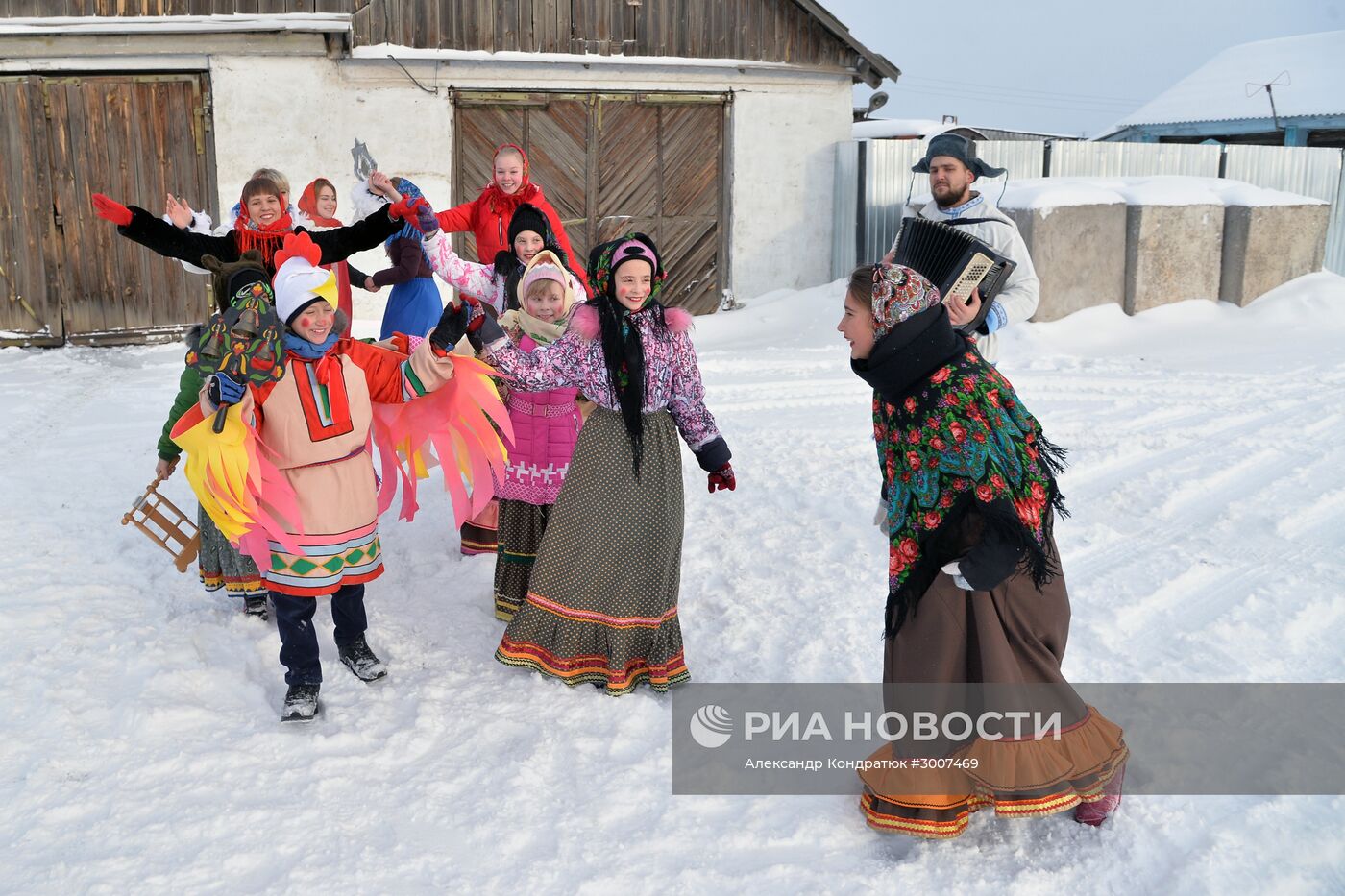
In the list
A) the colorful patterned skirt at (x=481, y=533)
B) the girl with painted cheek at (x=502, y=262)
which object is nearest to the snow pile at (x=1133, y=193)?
the girl with painted cheek at (x=502, y=262)

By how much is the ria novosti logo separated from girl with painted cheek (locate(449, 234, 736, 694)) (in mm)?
186

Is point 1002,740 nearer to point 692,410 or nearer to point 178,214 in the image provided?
point 692,410

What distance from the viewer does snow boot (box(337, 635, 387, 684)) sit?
3.92 m

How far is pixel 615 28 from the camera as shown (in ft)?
35.3

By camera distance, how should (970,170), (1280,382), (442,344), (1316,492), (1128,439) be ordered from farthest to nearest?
(1280,382) → (1128,439) → (1316,492) → (970,170) → (442,344)

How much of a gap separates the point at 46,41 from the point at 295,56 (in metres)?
2.03

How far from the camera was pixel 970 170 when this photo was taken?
4.23 meters

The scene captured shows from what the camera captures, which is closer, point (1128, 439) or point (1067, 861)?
point (1067, 861)

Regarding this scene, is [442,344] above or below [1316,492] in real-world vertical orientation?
above

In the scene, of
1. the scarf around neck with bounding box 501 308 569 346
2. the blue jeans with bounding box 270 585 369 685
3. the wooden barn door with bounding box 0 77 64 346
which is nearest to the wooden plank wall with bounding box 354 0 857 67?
the wooden barn door with bounding box 0 77 64 346

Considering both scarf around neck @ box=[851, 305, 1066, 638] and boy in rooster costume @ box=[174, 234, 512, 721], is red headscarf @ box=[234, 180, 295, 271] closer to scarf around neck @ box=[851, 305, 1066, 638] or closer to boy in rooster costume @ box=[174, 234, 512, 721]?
boy in rooster costume @ box=[174, 234, 512, 721]

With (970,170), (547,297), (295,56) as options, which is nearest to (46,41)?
(295,56)

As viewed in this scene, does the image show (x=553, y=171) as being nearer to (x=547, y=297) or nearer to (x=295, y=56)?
(x=295, y=56)

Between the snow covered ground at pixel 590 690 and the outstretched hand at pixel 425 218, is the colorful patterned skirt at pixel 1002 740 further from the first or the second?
the outstretched hand at pixel 425 218
